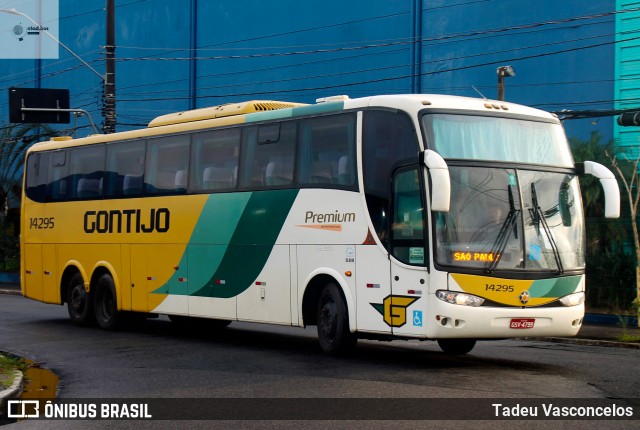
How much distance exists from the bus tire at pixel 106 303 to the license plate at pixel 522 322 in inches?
366

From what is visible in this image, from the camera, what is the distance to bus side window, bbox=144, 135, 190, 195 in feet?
57.9

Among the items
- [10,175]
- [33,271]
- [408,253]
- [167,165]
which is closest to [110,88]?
[33,271]

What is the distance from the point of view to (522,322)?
12477 millimetres

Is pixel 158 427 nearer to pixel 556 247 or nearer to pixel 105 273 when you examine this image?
pixel 556 247

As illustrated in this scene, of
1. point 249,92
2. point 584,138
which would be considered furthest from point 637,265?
point 249,92

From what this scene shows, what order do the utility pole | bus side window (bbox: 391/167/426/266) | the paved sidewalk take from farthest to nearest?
the utility pole
the paved sidewalk
bus side window (bbox: 391/167/426/266)

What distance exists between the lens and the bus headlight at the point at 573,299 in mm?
12898

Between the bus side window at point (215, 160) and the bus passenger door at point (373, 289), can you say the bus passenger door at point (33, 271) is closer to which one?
the bus side window at point (215, 160)

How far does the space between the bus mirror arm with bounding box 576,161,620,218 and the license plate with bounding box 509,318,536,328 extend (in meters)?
1.82

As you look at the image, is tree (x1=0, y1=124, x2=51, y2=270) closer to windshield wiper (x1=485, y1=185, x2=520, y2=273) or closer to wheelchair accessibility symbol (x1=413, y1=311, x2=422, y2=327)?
A: wheelchair accessibility symbol (x1=413, y1=311, x2=422, y2=327)

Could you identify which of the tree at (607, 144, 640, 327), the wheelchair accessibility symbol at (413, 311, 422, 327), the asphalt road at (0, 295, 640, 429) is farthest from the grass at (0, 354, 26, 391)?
the tree at (607, 144, 640, 327)

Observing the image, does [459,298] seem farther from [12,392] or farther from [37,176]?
[37,176]

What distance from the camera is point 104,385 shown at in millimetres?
11836

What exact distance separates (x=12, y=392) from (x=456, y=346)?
6.58 meters
